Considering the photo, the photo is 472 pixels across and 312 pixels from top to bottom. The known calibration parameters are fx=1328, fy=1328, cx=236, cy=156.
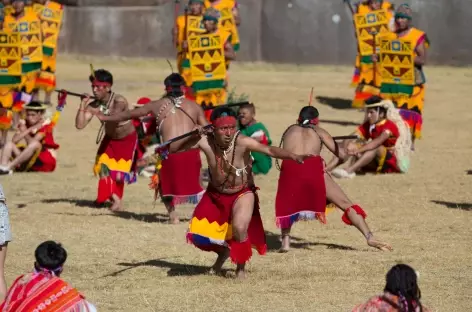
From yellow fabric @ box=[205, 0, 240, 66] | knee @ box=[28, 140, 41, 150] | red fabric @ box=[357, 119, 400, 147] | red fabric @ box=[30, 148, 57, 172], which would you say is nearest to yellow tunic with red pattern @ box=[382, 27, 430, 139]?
red fabric @ box=[357, 119, 400, 147]

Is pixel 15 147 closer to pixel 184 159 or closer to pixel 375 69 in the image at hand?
pixel 184 159

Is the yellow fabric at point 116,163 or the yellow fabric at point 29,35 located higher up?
the yellow fabric at point 29,35

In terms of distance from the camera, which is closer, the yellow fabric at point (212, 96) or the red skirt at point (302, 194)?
the red skirt at point (302, 194)

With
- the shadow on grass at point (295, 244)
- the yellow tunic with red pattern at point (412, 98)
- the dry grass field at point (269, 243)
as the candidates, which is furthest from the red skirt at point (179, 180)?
the yellow tunic with red pattern at point (412, 98)

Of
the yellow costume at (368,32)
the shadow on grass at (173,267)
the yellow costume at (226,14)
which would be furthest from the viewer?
the yellow costume at (226,14)

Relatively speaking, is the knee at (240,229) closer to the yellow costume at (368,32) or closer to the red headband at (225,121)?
the red headband at (225,121)

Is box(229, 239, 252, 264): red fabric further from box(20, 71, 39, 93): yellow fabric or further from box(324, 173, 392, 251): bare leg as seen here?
box(20, 71, 39, 93): yellow fabric

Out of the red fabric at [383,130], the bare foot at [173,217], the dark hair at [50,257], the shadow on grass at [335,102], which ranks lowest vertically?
the shadow on grass at [335,102]

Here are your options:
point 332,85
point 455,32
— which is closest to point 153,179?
point 332,85

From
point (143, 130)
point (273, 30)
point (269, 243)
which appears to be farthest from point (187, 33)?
point (273, 30)

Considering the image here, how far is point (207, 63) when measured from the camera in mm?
19484

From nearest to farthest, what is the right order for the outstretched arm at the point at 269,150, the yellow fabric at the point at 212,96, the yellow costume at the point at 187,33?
the outstretched arm at the point at 269,150, the yellow fabric at the point at 212,96, the yellow costume at the point at 187,33

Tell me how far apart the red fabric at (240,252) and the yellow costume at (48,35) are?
41.8 feet

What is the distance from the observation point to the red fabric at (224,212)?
1106 cm
